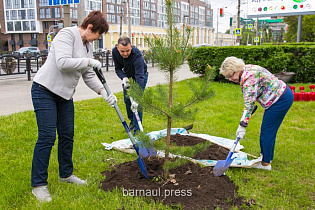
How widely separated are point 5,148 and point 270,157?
3.46m

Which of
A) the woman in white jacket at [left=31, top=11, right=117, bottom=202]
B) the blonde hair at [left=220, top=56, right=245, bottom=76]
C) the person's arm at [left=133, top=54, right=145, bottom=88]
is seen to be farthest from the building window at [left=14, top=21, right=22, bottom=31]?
the blonde hair at [left=220, top=56, right=245, bottom=76]

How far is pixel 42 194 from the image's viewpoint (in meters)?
2.80

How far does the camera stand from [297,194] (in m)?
3.08

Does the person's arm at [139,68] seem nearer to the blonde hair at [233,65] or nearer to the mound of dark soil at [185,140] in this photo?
the mound of dark soil at [185,140]

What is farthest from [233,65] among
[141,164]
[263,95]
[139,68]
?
[139,68]

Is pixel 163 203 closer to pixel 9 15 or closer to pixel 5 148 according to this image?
pixel 5 148

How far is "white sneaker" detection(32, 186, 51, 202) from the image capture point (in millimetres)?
2789

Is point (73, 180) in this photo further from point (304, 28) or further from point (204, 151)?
point (304, 28)

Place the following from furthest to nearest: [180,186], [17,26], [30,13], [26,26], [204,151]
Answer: [17,26] < [26,26] < [30,13] < [204,151] < [180,186]

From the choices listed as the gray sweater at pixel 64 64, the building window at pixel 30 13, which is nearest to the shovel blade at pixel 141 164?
the gray sweater at pixel 64 64

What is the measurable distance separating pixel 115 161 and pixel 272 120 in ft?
6.46

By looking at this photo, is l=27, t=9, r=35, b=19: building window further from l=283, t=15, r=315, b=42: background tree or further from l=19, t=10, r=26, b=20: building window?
l=283, t=15, r=315, b=42: background tree

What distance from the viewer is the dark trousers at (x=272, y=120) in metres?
3.53

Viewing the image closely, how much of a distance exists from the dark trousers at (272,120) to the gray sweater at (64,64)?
2178 mm
